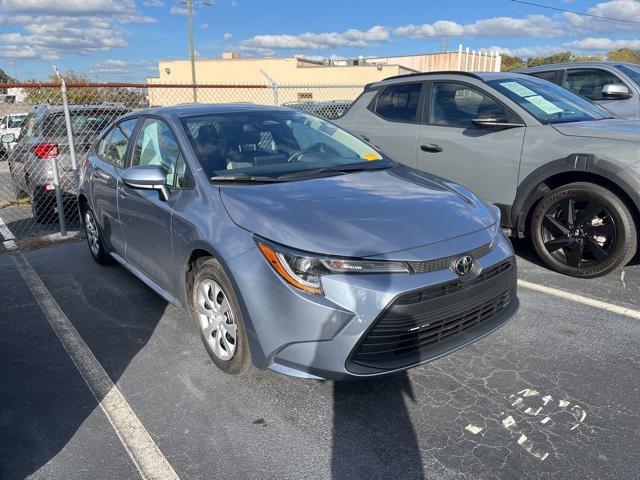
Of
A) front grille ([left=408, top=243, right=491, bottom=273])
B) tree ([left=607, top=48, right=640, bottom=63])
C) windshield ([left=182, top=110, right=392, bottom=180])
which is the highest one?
tree ([left=607, top=48, right=640, bottom=63])

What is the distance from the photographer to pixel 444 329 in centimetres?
263

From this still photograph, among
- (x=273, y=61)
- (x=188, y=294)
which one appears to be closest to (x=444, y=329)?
(x=188, y=294)

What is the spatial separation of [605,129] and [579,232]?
88 cm

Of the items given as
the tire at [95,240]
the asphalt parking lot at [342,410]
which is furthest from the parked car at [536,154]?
the tire at [95,240]

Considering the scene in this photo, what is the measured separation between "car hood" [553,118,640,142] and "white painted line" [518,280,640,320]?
4.29 ft

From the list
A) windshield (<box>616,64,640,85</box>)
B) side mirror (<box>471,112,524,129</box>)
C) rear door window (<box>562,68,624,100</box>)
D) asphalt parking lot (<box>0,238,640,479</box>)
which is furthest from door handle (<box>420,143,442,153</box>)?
windshield (<box>616,64,640,85</box>)

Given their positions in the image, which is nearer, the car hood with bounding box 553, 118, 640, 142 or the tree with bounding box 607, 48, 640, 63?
the car hood with bounding box 553, 118, 640, 142

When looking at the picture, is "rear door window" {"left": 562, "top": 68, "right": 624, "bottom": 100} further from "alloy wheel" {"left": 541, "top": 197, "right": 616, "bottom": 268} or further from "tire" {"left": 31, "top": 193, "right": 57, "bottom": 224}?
"tire" {"left": 31, "top": 193, "right": 57, "bottom": 224}

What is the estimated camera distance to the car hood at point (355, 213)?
253 cm

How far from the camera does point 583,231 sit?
4.38 metres

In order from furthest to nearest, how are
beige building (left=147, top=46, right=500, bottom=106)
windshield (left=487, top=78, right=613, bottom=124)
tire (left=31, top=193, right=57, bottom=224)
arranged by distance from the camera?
beige building (left=147, top=46, right=500, bottom=106), tire (left=31, top=193, right=57, bottom=224), windshield (left=487, top=78, right=613, bottom=124)

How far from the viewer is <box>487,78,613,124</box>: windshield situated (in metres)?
4.77

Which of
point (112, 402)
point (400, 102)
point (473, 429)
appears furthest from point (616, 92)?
point (112, 402)

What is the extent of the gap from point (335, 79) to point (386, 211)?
45.6m
